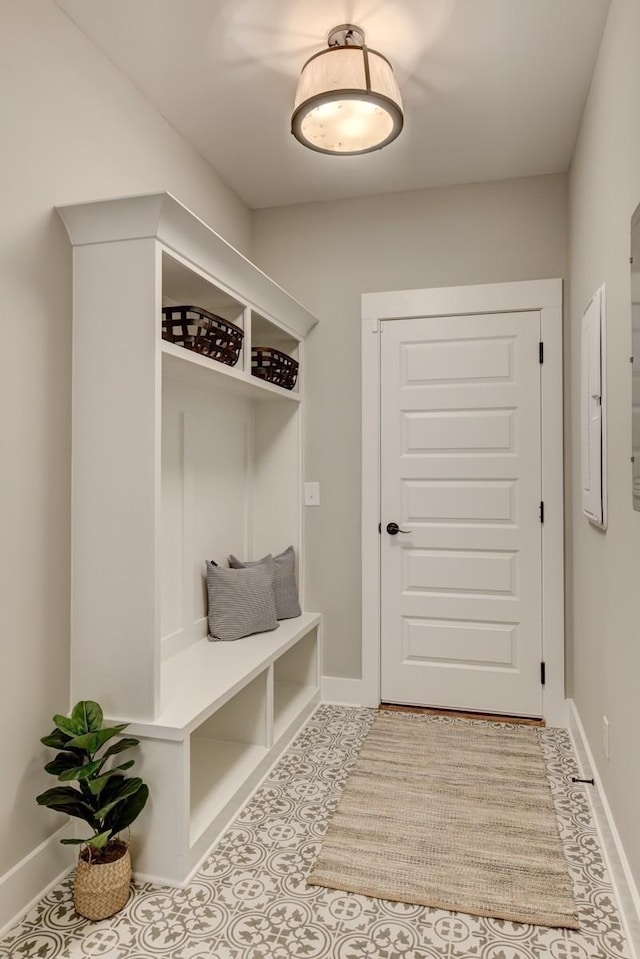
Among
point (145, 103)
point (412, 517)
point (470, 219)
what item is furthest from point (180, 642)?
point (470, 219)

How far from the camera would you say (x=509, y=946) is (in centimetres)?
167

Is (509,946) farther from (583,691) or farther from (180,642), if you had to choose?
(180,642)

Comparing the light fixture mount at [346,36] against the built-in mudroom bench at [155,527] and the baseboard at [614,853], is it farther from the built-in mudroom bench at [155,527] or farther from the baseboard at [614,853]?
the baseboard at [614,853]

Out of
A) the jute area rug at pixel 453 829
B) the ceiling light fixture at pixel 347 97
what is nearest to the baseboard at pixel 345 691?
the jute area rug at pixel 453 829

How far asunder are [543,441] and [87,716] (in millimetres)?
2327

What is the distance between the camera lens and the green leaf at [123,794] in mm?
1763

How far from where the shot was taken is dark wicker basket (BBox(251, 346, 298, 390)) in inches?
117

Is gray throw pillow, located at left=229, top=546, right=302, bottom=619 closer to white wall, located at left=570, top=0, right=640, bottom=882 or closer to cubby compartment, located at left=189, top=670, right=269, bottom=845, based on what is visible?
cubby compartment, located at left=189, top=670, right=269, bottom=845

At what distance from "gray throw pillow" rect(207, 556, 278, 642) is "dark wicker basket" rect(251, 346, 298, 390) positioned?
0.91 meters

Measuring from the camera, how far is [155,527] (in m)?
1.97

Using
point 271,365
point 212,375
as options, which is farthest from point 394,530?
point 212,375

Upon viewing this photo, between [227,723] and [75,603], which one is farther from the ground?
[75,603]

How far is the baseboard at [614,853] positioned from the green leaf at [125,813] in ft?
4.38

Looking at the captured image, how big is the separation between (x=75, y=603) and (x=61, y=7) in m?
1.87
